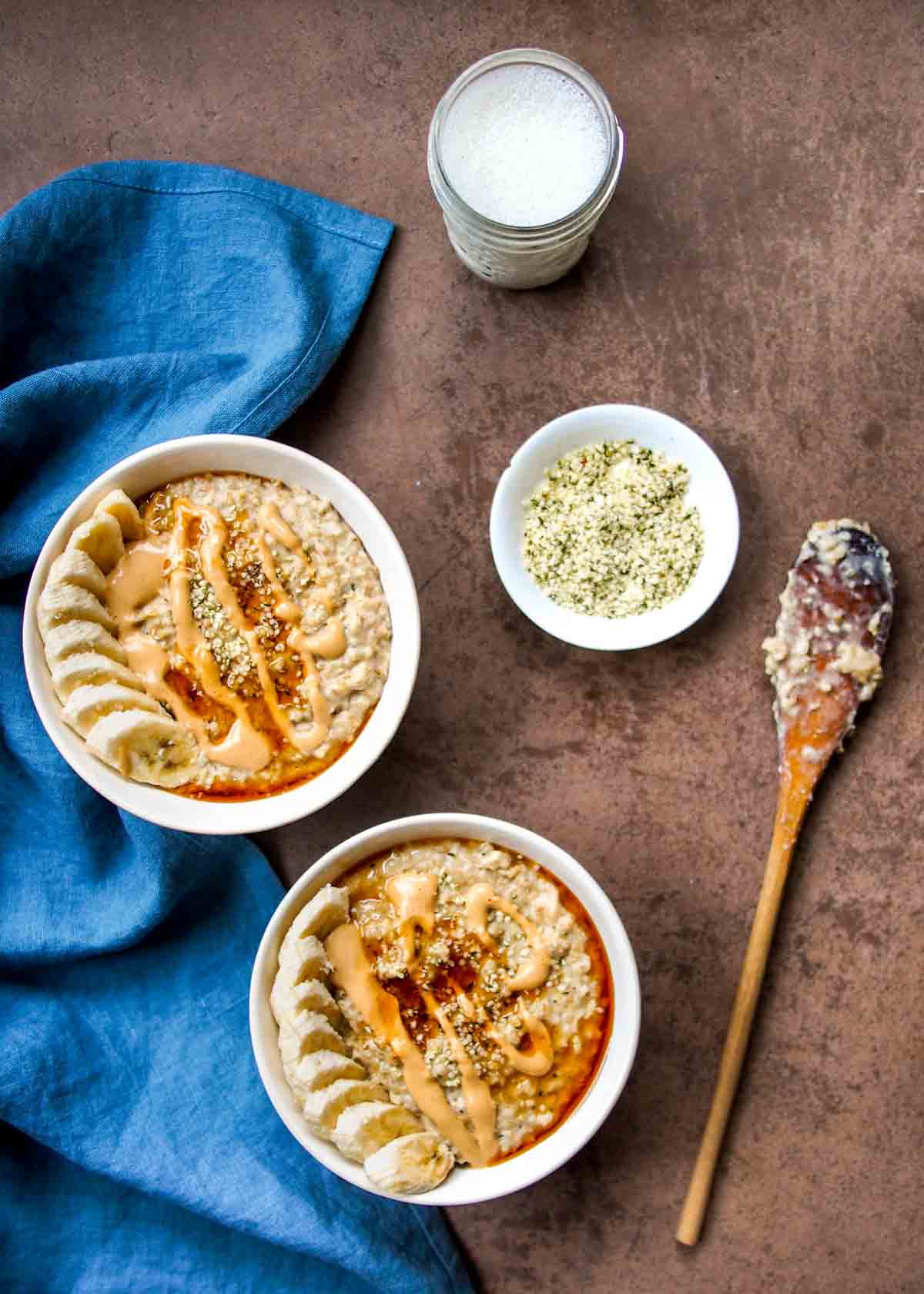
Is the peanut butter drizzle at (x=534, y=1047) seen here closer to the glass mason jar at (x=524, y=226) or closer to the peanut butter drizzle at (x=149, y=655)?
the peanut butter drizzle at (x=149, y=655)

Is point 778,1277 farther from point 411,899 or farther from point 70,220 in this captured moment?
point 70,220

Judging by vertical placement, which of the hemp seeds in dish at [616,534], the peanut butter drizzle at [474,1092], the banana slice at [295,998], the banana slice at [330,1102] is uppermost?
the hemp seeds in dish at [616,534]

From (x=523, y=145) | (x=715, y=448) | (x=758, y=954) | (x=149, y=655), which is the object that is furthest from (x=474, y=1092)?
(x=523, y=145)

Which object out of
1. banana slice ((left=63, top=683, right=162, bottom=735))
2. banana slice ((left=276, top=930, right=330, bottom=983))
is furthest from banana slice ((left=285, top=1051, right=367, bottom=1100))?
banana slice ((left=63, top=683, right=162, bottom=735))

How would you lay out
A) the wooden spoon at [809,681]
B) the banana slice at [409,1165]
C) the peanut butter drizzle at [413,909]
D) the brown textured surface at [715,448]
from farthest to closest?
the brown textured surface at [715,448]
the wooden spoon at [809,681]
the peanut butter drizzle at [413,909]
the banana slice at [409,1165]

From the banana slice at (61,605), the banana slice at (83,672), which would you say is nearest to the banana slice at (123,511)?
the banana slice at (61,605)

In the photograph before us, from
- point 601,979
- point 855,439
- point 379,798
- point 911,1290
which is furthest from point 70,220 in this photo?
point 911,1290

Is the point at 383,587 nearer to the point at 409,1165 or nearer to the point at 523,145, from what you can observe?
the point at 523,145

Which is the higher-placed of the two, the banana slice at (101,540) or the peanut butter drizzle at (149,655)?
the banana slice at (101,540)
